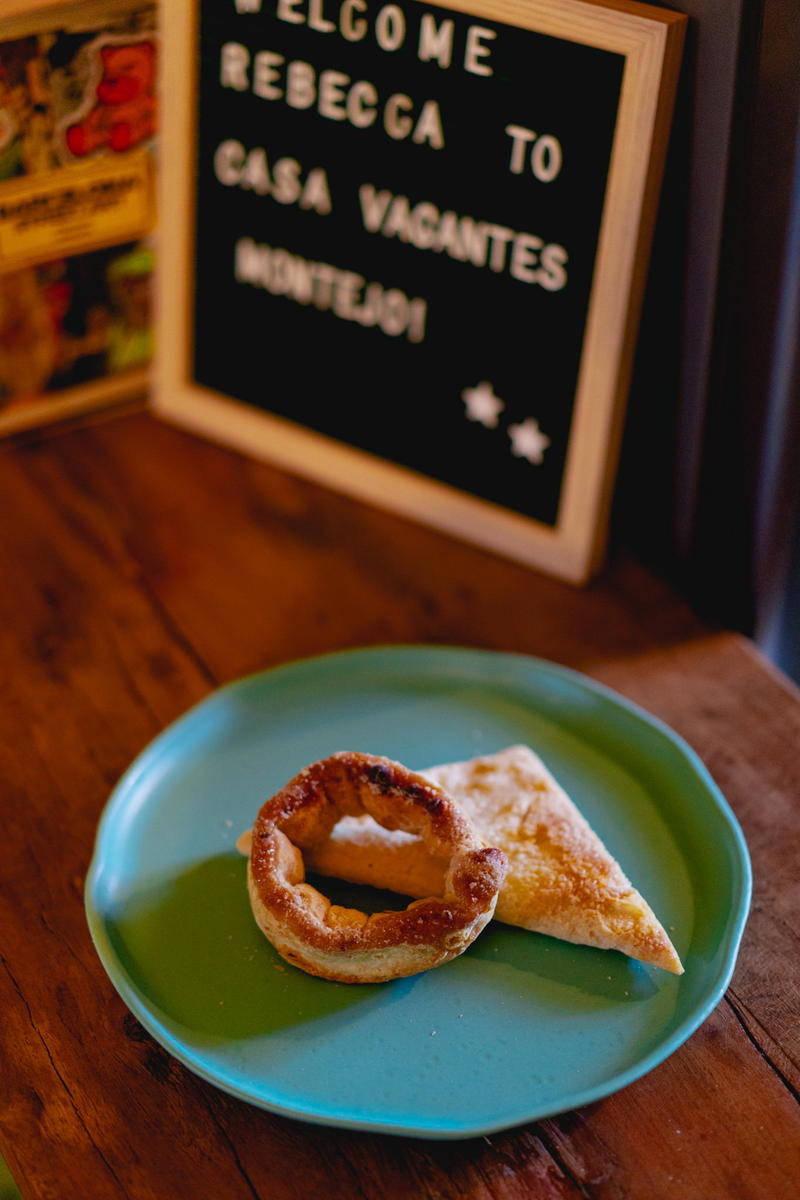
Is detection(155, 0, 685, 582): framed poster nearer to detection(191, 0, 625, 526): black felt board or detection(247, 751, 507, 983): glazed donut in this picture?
detection(191, 0, 625, 526): black felt board

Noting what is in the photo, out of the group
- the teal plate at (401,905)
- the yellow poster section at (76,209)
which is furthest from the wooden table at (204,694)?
the yellow poster section at (76,209)

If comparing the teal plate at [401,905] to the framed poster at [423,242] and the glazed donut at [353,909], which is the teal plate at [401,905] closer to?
the glazed donut at [353,909]

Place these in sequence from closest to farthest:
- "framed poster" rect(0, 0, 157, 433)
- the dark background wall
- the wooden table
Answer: the wooden table, the dark background wall, "framed poster" rect(0, 0, 157, 433)

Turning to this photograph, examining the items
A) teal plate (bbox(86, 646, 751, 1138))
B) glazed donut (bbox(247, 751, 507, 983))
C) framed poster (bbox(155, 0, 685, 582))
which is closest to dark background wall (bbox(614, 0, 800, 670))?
framed poster (bbox(155, 0, 685, 582))

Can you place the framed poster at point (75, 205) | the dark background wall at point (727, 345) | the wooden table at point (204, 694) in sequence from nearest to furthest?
the wooden table at point (204, 694) < the dark background wall at point (727, 345) < the framed poster at point (75, 205)

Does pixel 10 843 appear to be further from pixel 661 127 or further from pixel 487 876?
pixel 661 127

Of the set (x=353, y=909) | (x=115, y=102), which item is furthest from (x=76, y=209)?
(x=353, y=909)
